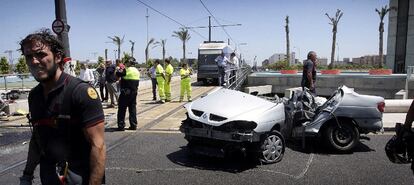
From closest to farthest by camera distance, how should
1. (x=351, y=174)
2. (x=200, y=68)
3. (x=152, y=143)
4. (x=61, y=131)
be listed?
(x=61, y=131) → (x=351, y=174) → (x=152, y=143) → (x=200, y=68)

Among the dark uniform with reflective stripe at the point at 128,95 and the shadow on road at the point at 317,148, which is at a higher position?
the dark uniform with reflective stripe at the point at 128,95

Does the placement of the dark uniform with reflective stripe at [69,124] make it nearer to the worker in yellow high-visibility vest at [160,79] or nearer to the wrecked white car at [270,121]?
the wrecked white car at [270,121]

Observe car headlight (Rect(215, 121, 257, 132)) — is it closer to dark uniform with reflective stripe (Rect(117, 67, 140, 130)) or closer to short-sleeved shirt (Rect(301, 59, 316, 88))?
dark uniform with reflective stripe (Rect(117, 67, 140, 130))

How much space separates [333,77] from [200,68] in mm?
9031

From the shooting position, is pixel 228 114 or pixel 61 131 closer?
pixel 61 131

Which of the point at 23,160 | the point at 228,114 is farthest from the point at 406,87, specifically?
the point at 23,160

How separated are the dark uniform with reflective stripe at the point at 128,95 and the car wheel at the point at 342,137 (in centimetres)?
427

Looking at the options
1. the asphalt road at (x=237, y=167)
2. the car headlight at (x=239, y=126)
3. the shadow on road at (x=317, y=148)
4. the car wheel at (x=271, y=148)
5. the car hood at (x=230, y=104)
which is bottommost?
the asphalt road at (x=237, y=167)

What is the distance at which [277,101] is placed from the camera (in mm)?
6344

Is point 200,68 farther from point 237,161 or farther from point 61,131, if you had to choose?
point 61,131

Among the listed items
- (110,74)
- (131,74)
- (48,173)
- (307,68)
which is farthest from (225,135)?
(110,74)

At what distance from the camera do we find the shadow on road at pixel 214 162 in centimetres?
557

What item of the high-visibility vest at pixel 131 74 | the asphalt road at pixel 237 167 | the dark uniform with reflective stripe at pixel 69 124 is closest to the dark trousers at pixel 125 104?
the high-visibility vest at pixel 131 74

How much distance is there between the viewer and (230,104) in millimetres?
5738
